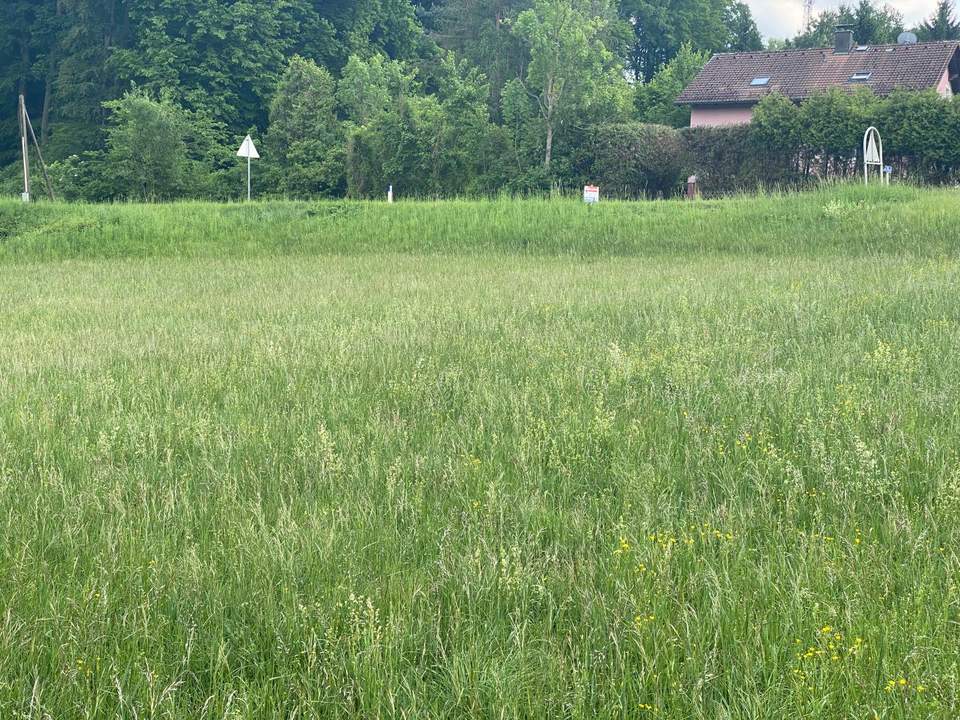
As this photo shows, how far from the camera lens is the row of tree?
1182 inches

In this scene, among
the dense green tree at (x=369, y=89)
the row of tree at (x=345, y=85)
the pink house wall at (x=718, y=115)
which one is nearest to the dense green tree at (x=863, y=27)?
the row of tree at (x=345, y=85)

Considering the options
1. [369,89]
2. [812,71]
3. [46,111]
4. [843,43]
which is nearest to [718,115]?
[812,71]

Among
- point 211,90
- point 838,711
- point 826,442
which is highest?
point 211,90

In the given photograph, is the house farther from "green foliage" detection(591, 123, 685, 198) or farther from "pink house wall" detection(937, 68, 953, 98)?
"green foliage" detection(591, 123, 685, 198)

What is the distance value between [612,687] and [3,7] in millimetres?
64032

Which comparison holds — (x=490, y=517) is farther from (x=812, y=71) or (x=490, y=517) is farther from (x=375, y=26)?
(x=375, y=26)

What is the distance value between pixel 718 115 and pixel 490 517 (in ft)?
150

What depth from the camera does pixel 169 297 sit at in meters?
11.3

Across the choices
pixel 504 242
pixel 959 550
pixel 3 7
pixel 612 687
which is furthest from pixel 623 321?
pixel 3 7

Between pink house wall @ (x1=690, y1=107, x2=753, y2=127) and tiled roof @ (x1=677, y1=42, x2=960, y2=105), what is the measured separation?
0.79m

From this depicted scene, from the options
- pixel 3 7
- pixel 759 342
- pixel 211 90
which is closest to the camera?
pixel 759 342

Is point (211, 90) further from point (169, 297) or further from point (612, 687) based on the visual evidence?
point (612, 687)

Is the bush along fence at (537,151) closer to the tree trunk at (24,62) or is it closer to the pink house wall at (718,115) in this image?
the pink house wall at (718,115)

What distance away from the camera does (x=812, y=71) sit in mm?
Answer: 44344
